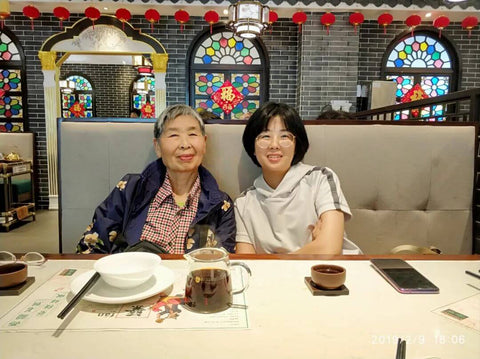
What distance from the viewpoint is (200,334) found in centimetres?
71

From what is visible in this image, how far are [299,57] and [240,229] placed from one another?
16.2 feet

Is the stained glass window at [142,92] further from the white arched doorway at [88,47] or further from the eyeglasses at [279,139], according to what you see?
the eyeglasses at [279,139]

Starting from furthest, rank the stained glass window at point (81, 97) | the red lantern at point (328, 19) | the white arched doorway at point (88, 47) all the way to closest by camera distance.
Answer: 1. the stained glass window at point (81, 97)
2. the white arched doorway at point (88, 47)
3. the red lantern at point (328, 19)

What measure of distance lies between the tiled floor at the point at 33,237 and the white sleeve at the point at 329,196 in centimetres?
315

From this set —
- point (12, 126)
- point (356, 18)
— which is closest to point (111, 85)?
point (12, 126)

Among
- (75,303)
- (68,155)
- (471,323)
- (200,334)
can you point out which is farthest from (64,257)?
(471,323)

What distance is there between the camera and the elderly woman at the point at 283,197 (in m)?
1.52

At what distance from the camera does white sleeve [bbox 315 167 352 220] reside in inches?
57.4

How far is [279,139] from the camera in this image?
158 centimetres

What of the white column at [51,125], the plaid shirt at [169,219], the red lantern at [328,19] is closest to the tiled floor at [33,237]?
the white column at [51,125]

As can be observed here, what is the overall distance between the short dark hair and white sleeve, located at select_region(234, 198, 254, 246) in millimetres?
312

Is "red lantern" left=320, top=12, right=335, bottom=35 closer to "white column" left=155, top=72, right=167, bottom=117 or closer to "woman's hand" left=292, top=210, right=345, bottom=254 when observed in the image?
"white column" left=155, top=72, right=167, bottom=117

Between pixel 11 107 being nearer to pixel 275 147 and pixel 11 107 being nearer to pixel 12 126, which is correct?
pixel 12 126

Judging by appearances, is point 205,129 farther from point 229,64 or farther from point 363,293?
point 229,64
